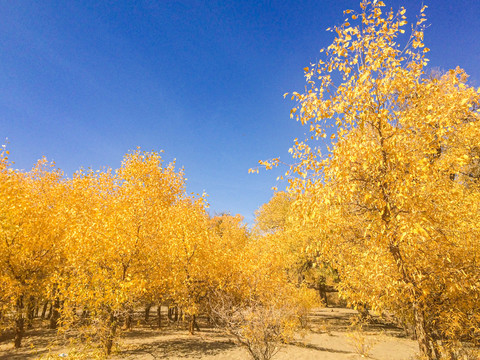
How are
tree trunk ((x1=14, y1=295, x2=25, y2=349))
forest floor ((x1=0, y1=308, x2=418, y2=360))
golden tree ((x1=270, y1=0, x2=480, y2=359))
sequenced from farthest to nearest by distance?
tree trunk ((x1=14, y1=295, x2=25, y2=349)) < forest floor ((x1=0, y1=308, x2=418, y2=360)) < golden tree ((x1=270, y1=0, x2=480, y2=359))

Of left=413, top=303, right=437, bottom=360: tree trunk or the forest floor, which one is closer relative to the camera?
left=413, top=303, right=437, bottom=360: tree trunk

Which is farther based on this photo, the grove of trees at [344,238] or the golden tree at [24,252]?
the golden tree at [24,252]

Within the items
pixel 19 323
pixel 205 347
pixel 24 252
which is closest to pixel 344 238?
pixel 205 347

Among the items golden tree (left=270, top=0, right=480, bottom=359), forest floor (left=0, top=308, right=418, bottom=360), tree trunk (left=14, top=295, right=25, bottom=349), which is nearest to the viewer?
golden tree (left=270, top=0, right=480, bottom=359)

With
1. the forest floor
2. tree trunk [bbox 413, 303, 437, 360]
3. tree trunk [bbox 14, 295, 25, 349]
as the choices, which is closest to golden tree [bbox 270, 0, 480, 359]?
tree trunk [bbox 413, 303, 437, 360]

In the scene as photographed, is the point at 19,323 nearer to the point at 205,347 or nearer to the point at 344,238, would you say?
the point at 205,347

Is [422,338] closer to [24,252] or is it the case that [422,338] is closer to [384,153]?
[384,153]

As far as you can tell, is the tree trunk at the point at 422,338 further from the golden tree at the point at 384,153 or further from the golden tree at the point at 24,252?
the golden tree at the point at 24,252

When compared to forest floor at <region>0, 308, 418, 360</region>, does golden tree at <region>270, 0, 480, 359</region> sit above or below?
above

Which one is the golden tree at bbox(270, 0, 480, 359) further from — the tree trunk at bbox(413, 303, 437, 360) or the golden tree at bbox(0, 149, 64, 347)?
the golden tree at bbox(0, 149, 64, 347)

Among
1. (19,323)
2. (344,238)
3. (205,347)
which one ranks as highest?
(344,238)

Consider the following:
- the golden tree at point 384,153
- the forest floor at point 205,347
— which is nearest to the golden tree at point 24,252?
the forest floor at point 205,347

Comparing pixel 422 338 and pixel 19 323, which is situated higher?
pixel 422 338

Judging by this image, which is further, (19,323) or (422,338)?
(19,323)
